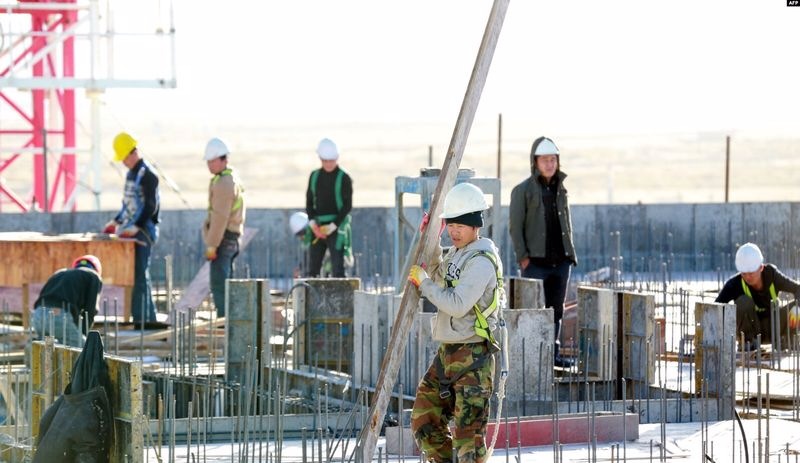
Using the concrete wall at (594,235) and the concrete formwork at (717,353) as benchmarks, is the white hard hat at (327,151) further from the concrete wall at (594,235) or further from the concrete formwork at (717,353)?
the concrete formwork at (717,353)

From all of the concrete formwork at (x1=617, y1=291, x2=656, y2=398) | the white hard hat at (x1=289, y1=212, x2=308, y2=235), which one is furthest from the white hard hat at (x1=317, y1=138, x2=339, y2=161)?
the concrete formwork at (x1=617, y1=291, x2=656, y2=398)

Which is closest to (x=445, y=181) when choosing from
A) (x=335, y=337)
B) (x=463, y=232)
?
(x=463, y=232)

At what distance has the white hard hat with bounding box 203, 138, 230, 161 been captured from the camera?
16266 mm

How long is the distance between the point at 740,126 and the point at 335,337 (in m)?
110

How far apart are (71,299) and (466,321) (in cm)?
500

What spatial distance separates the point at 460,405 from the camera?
9.70 meters

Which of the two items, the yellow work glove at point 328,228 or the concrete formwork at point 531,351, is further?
the yellow work glove at point 328,228

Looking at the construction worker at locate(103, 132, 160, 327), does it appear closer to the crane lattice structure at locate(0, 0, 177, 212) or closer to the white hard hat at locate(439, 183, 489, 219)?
the crane lattice structure at locate(0, 0, 177, 212)

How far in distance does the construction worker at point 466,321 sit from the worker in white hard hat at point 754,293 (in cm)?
520

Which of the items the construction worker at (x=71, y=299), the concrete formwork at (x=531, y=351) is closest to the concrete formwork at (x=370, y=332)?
the concrete formwork at (x=531, y=351)

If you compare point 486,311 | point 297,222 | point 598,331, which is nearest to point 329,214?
point 297,222

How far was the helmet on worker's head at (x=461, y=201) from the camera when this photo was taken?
9641mm

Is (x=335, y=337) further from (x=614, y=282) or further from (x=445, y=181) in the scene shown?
(x=445, y=181)

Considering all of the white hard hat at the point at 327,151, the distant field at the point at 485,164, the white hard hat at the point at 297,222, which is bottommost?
the white hard hat at the point at 297,222
